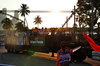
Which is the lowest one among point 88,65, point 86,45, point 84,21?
point 88,65

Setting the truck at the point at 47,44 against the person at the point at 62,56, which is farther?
the truck at the point at 47,44

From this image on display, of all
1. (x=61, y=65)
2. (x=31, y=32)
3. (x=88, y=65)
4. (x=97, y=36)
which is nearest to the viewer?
(x=61, y=65)

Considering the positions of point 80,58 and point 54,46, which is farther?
point 54,46

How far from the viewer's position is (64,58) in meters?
6.53

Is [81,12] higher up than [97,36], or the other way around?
[81,12]

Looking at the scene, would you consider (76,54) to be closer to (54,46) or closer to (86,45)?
(86,45)

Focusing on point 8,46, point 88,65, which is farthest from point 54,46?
point 8,46

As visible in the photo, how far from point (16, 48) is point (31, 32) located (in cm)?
353

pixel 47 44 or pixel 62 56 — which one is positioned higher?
pixel 62 56

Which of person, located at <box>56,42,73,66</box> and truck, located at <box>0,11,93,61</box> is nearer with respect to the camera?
person, located at <box>56,42,73,66</box>

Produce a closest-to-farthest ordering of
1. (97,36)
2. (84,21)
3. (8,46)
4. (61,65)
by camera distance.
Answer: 1. (61,65)
2. (97,36)
3. (8,46)
4. (84,21)

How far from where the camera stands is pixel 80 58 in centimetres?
1458

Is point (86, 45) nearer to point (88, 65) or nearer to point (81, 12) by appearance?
point (88, 65)

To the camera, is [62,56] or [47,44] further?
[47,44]
